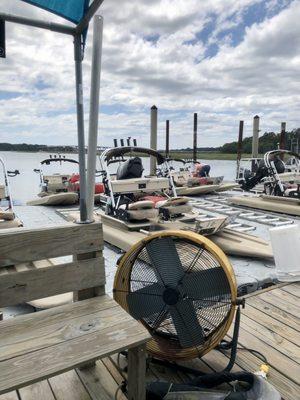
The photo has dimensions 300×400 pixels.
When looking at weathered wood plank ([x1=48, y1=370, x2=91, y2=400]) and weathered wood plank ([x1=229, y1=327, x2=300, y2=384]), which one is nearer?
weathered wood plank ([x1=48, y1=370, x2=91, y2=400])

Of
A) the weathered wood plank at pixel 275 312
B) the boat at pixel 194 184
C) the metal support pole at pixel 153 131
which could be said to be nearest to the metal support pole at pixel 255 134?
the metal support pole at pixel 153 131

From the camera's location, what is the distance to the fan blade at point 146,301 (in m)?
2.37

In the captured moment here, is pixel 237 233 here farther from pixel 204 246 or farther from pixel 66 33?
pixel 66 33

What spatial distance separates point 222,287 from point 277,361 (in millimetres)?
727

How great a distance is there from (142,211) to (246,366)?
3474 mm

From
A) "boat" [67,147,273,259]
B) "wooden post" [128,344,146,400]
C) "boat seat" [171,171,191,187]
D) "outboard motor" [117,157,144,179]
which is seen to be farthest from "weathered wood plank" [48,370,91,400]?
"boat seat" [171,171,191,187]

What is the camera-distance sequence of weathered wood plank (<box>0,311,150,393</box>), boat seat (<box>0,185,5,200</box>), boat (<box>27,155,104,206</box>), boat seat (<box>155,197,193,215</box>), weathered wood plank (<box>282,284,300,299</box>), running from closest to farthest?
weathered wood plank (<box>0,311,150,393</box>)
weathered wood plank (<box>282,284,300,299</box>)
boat seat (<box>155,197,193,215</box>)
boat seat (<box>0,185,5,200</box>)
boat (<box>27,155,104,206</box>)

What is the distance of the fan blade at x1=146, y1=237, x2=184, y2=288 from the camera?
7.64 feet

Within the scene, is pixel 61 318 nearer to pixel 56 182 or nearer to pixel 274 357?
pixel 274 357

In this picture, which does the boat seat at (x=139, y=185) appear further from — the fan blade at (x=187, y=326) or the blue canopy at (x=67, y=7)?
the blue canopy at (x=67, y=7)

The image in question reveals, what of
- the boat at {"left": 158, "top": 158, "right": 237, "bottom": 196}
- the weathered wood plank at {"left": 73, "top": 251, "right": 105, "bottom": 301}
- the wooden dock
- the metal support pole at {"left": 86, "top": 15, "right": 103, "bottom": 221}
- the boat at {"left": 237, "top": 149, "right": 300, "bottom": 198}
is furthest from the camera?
the boat at {"left": 158, "top": 158, "right": 237, "bottom": 196}

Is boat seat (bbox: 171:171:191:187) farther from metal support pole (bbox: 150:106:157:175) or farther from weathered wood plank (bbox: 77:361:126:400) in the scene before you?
weathered wood plank (bbox: 77:361:126:400)

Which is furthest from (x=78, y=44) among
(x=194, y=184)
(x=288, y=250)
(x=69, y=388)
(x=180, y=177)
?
(x=180, y=177)

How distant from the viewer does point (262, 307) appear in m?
3.18
